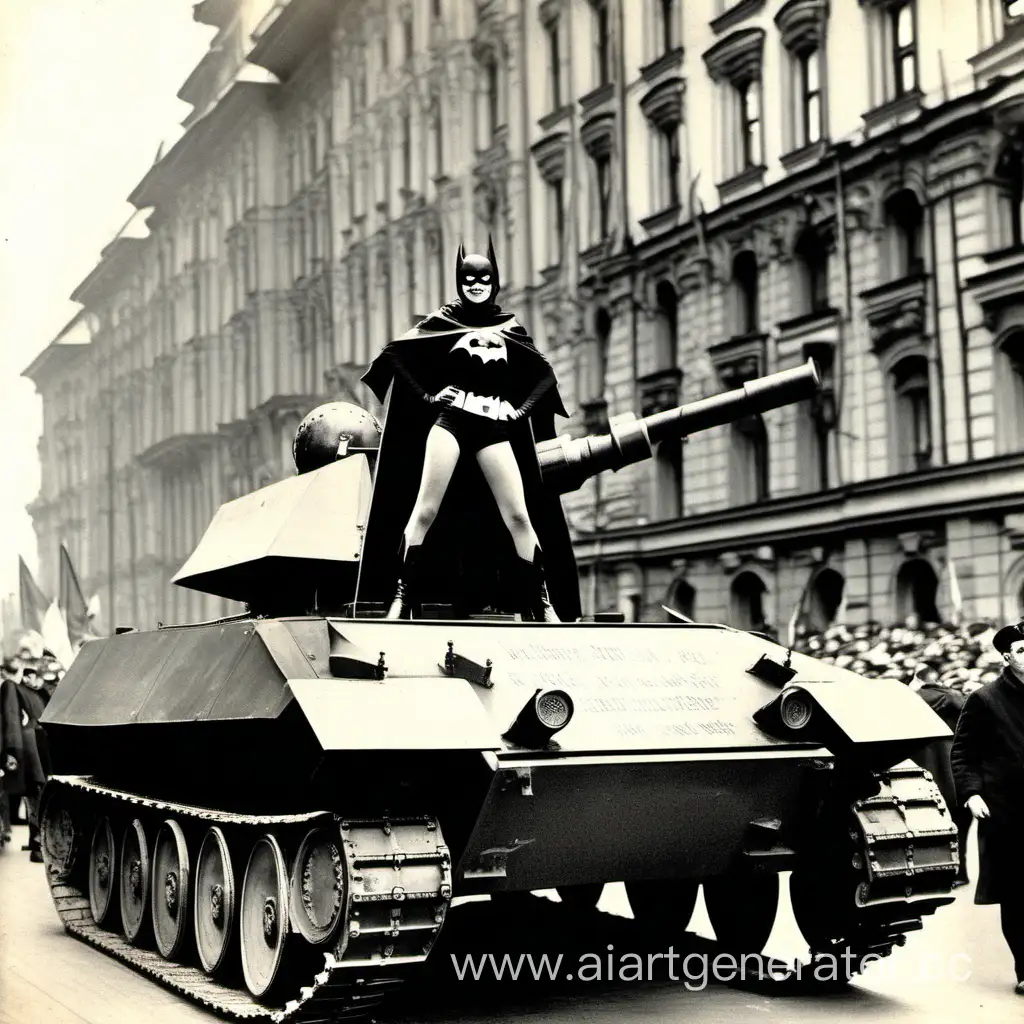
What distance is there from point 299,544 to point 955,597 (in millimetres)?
Answer: 12277

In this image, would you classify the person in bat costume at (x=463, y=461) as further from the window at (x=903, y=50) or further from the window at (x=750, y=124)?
the window at (x=750, y=124)

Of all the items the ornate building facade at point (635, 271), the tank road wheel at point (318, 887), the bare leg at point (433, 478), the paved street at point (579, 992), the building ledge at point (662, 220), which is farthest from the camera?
the building ledge at point (662, 220)

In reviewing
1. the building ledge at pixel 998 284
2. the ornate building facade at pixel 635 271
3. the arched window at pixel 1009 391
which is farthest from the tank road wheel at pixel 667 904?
the building ledge at pixel 998 284

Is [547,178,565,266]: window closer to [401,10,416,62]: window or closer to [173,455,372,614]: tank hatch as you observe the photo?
[401,10,416,62]: window

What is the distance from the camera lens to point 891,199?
69.9ft

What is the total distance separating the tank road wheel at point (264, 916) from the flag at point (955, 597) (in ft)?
44.0

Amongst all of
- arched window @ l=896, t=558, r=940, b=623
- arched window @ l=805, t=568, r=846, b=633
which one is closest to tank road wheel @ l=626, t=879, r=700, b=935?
arched window @ l=896, t=558, r=940, b=623

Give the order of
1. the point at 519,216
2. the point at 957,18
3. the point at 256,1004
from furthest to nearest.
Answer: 1. the point at 519,216
2. the point at 957,18
3. the point at 256,1004

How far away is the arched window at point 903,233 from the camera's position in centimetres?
2109

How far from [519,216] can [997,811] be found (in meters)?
21.8

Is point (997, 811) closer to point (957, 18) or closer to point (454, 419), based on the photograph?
point (454, 419)

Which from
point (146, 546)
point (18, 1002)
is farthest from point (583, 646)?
point (146, 546)

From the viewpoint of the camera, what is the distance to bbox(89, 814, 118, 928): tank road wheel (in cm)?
917

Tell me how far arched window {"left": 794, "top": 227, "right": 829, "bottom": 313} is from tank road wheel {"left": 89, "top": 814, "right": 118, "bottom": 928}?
1547 cm
